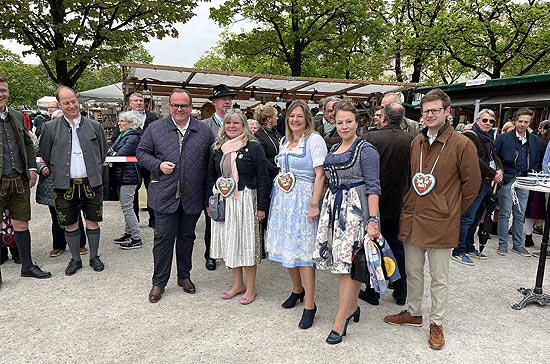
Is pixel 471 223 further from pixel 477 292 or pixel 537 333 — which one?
pixel 537 333

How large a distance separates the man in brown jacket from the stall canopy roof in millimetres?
6016

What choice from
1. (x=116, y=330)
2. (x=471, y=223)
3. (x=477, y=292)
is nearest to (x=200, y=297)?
(x=116, y=330)

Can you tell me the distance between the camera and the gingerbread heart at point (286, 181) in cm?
325

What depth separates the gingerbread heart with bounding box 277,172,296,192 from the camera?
325cm

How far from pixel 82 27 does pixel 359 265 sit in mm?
12425

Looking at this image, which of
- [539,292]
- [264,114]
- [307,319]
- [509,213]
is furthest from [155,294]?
[509,213]

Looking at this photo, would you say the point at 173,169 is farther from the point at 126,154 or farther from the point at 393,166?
the point at 393,166

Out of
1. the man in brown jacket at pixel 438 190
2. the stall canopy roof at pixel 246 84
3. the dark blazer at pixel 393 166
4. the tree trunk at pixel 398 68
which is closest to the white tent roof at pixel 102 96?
the stall canopy roof at pixel 246 84

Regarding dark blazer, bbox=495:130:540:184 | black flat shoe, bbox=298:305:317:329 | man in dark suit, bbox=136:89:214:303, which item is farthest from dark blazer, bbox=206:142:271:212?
dark blazer, bbox=495:130:540:184

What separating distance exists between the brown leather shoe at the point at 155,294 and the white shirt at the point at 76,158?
5.13ft

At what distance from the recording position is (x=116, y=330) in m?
3.15

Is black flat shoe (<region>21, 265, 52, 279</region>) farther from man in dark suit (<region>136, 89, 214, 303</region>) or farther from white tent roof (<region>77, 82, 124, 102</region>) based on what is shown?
white tent roof (<region>77, 82, 124, 102</region>)

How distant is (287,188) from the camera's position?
3268 millimetres

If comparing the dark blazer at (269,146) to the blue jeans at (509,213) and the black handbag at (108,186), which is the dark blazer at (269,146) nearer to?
the black handbag at (108,186)
